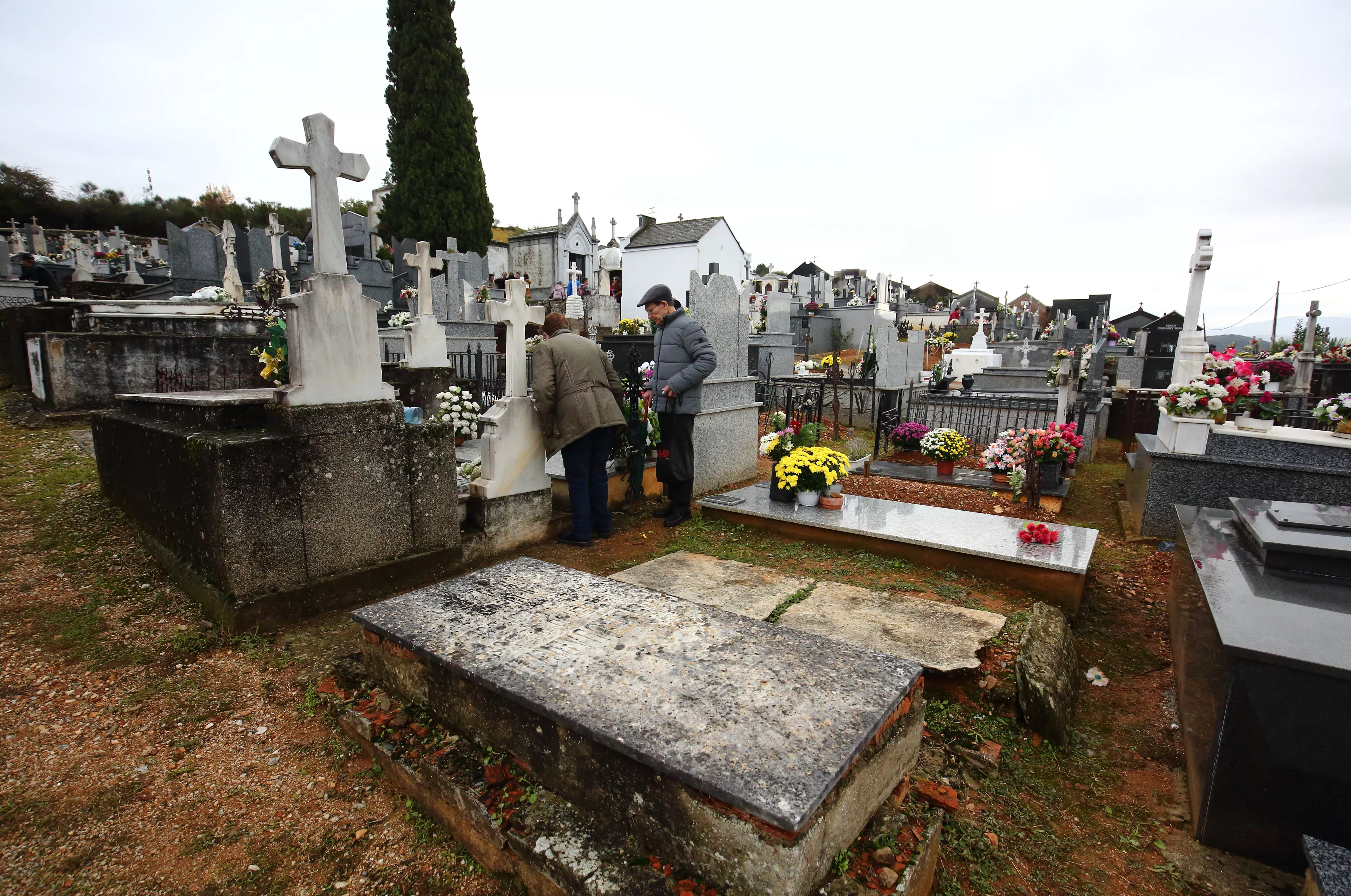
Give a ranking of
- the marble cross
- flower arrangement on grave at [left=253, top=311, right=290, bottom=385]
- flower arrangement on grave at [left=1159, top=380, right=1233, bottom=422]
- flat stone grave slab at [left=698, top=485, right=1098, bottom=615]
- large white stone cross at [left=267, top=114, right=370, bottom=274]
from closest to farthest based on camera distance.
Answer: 1. large white stone cross at [left=267, top=114, right=370, bottom=274]
2. flat stone grave slab at [left=698, top=485, right=1098, bottom=615]
3. flower arrangement on grave at [left=253, top=311, right=290, bottom=385]
4. flower arrangement on grave at [left=1159, top=380, right=1233, bottom=422]
5. the marble cross

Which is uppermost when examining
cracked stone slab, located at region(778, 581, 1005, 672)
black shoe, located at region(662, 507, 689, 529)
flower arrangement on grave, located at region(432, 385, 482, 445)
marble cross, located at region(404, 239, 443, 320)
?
marble cross, located at region(404, 239, 443, 320)

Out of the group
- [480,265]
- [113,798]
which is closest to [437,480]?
[113,798]

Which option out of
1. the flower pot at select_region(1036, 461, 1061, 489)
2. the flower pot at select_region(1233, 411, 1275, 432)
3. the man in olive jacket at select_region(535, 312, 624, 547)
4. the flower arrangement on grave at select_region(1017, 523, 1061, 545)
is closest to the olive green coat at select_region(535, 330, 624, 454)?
the man in olive jacket at select_region(535, 312, 624, 547)

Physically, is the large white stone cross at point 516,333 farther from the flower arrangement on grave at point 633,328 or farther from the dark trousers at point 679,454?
the flower arrangement on grave at point 633,328

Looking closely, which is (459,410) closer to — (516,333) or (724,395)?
(516,333)

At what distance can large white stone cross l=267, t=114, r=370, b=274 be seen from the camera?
3.62m

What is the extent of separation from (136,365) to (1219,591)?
1029cm

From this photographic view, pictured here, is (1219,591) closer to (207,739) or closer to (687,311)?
(207,739)

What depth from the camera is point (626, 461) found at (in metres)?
6.06

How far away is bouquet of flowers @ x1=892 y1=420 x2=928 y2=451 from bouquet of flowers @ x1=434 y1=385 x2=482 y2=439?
5406 mm

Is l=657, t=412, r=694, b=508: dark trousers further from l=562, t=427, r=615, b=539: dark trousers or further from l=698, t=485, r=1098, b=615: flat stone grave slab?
l=562, t=427, r=615, b=539: dark trousers

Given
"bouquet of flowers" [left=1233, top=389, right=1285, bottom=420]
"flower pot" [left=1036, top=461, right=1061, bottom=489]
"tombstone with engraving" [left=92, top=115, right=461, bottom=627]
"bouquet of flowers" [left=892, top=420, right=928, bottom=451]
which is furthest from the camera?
"bouquet of flowers" [left=892, top=420, right=928, bottom=451]

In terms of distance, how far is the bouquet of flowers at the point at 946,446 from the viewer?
24.6 ft

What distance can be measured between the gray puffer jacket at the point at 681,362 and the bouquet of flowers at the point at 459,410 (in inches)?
72.9
